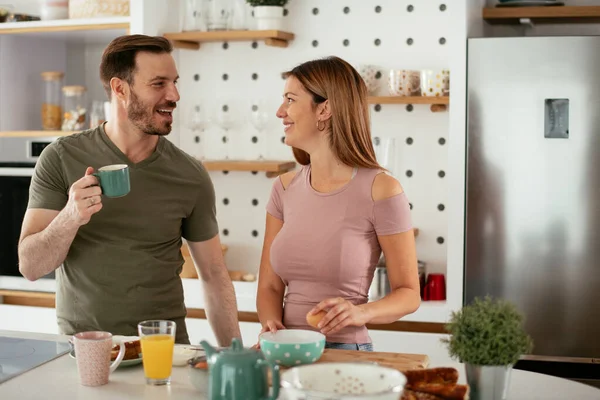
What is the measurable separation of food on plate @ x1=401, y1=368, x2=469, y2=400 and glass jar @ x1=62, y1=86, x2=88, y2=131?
260 centimetres

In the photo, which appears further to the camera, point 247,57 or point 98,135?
point 247,57

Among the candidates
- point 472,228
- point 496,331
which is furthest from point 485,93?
point 496,331

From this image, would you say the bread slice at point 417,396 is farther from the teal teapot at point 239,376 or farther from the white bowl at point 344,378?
the teal teapot at point 239,376

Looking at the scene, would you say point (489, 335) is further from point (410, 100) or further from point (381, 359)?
point (410, 100)

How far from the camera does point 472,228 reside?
3.33 m

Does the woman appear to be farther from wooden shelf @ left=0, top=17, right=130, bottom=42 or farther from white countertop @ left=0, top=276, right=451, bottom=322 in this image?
wooden shelf @ left=0, top=17, right=130, bottom=42

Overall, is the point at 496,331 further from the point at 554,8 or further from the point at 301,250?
the point at 554,8

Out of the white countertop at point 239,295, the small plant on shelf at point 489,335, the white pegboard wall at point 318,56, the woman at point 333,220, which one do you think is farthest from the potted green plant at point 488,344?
the white pegboard wall at point 318,56

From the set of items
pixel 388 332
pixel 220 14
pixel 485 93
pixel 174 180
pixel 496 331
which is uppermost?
pixel 220 14

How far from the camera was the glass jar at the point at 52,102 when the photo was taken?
12.7 feet

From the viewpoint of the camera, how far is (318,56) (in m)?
3.74

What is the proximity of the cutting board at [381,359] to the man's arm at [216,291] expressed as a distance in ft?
2.45

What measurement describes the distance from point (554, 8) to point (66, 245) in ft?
7.75

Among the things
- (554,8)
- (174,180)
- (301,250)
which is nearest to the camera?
(301,250)
